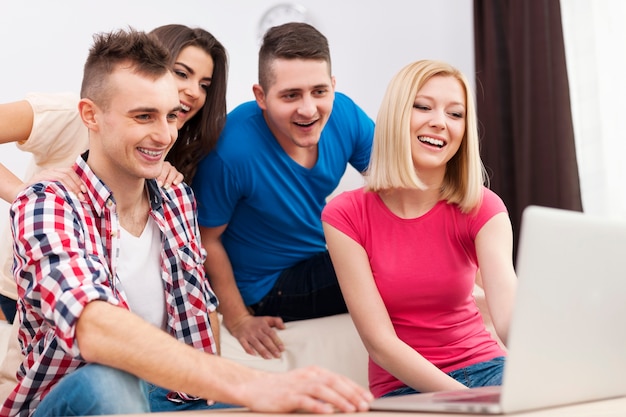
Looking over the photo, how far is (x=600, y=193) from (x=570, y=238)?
81.5 inches

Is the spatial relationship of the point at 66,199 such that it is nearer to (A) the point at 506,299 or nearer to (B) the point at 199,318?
(B) the point at 199,318

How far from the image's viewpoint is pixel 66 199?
4.83 ft

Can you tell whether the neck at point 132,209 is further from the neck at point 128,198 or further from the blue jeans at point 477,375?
the blue jeans at point 477,375

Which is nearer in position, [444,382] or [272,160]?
[444,382]

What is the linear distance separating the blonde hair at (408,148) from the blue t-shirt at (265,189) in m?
0.55

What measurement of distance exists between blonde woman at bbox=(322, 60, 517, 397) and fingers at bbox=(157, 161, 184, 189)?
39 cm

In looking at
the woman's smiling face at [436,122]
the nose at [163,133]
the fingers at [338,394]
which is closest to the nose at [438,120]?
the woman's smiling face at [436,122]

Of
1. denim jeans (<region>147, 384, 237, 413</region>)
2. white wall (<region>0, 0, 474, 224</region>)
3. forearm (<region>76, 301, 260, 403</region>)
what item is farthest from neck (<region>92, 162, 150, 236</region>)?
white wall (<region>0, 0, 474, 224</region>)

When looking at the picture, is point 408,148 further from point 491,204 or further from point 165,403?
point 165,403

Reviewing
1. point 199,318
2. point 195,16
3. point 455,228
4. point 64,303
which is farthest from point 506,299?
point 195,16

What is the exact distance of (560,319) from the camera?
0.98 meters

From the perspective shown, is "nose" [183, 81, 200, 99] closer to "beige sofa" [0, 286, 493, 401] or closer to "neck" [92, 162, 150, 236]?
"neck" [92, 162, 150, 236]

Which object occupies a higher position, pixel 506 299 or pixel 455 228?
pixel 455 228

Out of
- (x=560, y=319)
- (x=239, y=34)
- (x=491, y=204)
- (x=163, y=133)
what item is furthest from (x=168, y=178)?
(x=239, y=34)
